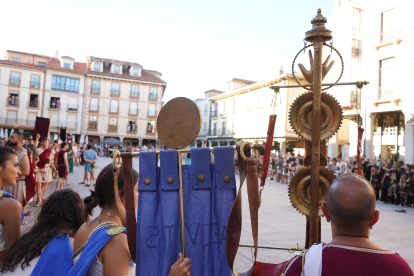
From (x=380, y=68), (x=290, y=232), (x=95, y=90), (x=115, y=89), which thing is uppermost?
(x=115, y=89)

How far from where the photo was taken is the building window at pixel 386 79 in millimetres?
17869

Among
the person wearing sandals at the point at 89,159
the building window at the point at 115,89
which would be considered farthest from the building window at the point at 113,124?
the person wearing sandals at the point at 89,159

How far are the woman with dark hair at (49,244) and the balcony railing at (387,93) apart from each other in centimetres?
1910

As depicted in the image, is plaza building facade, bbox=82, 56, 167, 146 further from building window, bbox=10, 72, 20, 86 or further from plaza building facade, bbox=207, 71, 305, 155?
plaza building facade, bbox=207, 71, 305, 155

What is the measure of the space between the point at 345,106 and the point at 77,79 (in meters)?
36.5

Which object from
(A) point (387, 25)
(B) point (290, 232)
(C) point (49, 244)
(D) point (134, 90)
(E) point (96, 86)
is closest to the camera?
(C) point (49, 244)

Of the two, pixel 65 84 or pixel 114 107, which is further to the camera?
pixel 114 107

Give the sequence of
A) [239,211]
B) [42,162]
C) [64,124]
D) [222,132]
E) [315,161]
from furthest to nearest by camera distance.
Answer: [64,124] < [222,132] < [42,162] < [315,161] < [239,211]

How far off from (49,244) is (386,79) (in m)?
20.3

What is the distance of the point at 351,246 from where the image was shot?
4.69 ft

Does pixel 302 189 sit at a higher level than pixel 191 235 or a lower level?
higher

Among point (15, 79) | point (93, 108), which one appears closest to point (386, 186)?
point (93, 108)

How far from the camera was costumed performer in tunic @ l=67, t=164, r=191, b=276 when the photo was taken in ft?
5.65

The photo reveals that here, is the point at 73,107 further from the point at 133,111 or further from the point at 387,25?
the point at 387,25
